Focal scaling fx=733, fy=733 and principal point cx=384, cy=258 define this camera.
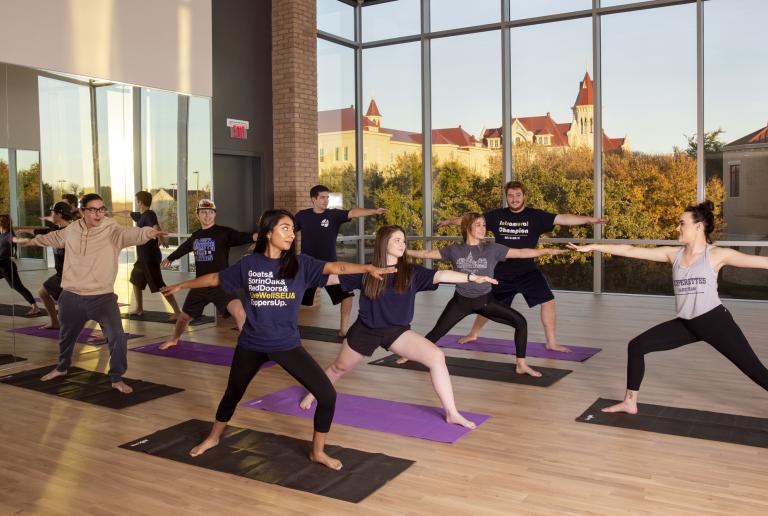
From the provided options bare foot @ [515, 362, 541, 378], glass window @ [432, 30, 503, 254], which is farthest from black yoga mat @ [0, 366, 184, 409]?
glass window @ [432, 30, 503, 254]

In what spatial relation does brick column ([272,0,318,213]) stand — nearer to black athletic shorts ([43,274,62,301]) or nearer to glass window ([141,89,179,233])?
glass window ([141,89,179,233])

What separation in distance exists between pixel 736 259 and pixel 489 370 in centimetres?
207

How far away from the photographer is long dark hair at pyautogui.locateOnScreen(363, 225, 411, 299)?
3916 mm

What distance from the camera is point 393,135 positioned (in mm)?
10969

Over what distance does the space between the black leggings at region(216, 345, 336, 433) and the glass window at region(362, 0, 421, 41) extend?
26.8ft

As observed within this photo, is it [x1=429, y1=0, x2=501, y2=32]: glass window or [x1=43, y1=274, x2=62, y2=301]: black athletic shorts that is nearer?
[x1=43, y1=274, x2=62, y2=301]: black athletic shorts

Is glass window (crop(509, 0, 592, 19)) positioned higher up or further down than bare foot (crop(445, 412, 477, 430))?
higher up

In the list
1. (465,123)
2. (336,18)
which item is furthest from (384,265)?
(336,18)

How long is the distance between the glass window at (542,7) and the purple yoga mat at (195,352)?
6221 mm

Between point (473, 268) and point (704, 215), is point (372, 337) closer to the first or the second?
point (473, 268)

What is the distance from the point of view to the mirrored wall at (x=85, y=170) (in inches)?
221

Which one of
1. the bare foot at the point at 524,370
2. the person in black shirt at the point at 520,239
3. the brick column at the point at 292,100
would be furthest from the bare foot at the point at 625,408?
the brick column at the point at 292,100

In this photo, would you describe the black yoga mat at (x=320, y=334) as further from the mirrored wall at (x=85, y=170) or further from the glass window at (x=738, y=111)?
the glass window at (x=738, y=111)

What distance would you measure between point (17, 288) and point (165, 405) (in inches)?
77.0
